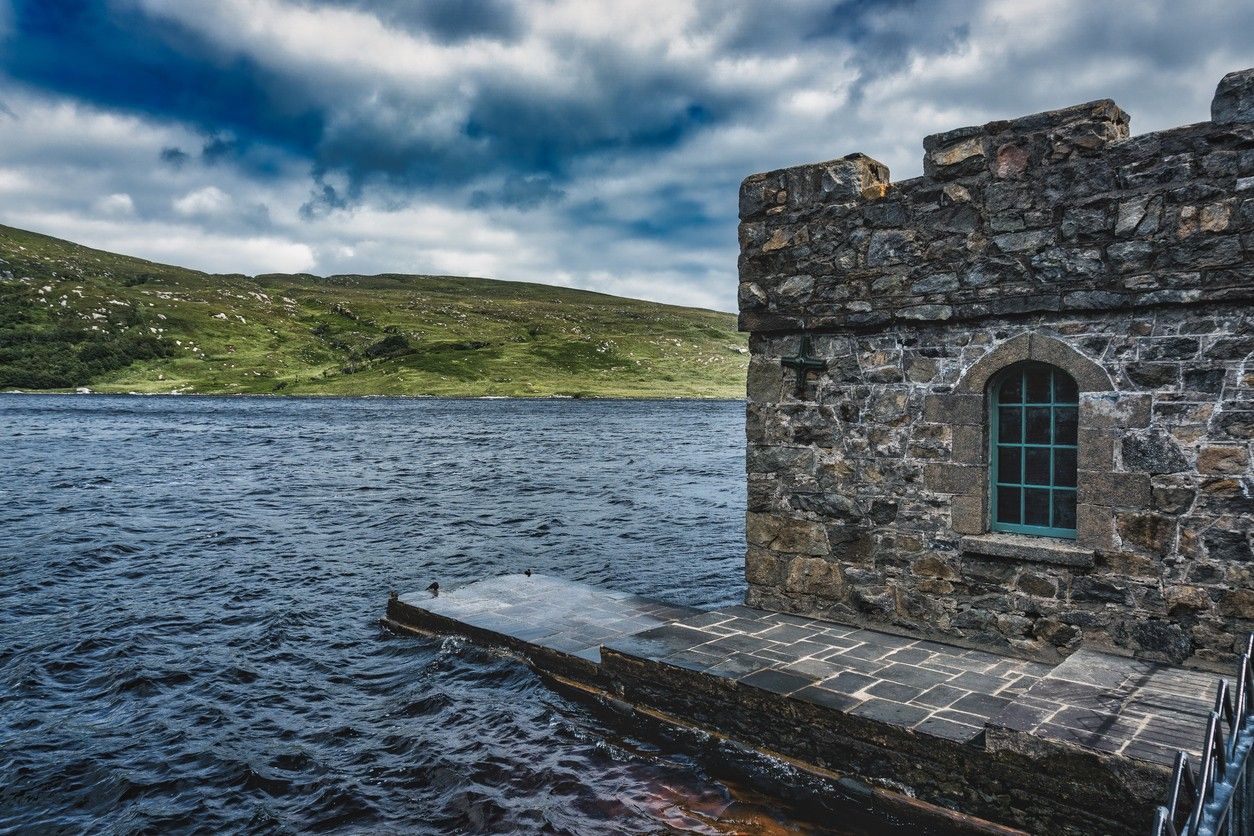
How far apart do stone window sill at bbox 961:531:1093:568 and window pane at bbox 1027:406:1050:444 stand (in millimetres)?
1019

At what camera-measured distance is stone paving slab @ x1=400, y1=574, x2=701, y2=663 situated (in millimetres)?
11172

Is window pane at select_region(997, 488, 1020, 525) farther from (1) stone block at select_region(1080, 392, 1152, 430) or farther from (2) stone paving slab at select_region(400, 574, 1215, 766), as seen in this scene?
(2) stone paving slab at select_region(400, 574, 1215, 766)

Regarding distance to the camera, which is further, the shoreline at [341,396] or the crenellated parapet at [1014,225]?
the shoreline at [341,396]

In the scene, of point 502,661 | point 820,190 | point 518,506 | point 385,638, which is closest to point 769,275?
point 820,190

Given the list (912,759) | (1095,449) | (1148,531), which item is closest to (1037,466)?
(1095,449)

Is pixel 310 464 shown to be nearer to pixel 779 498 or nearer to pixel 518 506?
pixel 518 506

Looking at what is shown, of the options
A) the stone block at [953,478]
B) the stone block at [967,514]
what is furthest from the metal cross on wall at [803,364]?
the stone block at [967,514]

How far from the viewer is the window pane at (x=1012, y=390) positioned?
28.9ft

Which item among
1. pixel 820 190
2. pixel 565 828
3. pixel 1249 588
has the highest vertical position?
pixel 820 190

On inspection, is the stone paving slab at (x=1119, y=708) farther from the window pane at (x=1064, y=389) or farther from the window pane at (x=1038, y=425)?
the window pane at (x=1064, y=389)

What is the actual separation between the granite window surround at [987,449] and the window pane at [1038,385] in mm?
250

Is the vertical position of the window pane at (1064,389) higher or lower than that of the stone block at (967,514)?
Result: higher

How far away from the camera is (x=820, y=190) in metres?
9.80

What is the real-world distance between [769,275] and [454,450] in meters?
39.7
